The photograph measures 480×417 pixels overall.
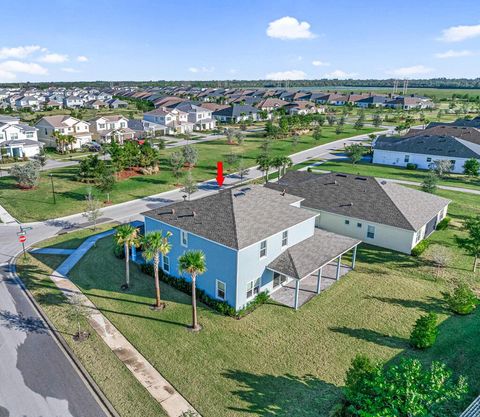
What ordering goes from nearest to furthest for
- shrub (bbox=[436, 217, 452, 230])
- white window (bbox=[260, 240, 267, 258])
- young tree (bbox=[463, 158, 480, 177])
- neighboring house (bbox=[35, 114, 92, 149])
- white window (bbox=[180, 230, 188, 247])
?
white window (bbox=[260, 240, 267, 258]) → white window (bbox=[180, 230, 188, 247]) → shrub (bbox=[436, 217, 452, 230]) → young tree (bbox=[463, 158, 480, 177]) → neighboring house (bbox=[35, 114, 92, 149])

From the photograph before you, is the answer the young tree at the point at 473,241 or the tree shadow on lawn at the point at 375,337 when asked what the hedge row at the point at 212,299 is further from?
the young tree at the point at 473,241

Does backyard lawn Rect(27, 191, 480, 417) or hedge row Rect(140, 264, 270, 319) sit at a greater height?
hedge row Rect(140, 264, 270, 319)

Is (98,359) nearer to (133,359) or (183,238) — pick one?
(133,359)

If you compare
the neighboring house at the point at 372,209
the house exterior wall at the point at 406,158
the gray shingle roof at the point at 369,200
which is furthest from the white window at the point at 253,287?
the house exterior wall at the point at 406,158

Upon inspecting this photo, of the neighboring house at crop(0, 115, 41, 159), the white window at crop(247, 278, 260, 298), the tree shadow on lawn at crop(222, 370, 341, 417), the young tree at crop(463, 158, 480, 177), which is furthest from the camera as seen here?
the neighboring house at crop(0, 115, 41, 159)

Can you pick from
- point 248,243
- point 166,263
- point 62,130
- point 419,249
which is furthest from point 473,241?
point 62,130

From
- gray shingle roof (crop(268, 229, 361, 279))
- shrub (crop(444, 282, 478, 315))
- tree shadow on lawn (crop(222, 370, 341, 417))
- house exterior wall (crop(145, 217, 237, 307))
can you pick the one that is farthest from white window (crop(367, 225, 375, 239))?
tree shadow on lawn (crop(222, 370, 341, 417))

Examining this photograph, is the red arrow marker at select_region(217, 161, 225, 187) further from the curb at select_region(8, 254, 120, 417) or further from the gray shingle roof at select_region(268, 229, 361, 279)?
the curb at select_region(8, 254, 120, 417)
